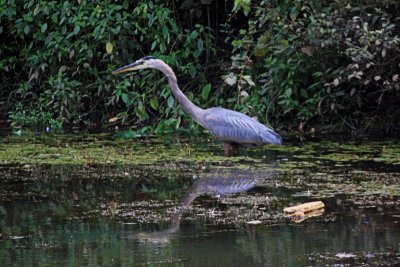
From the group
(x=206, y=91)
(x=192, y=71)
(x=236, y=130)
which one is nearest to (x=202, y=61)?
(x=192, y=71)

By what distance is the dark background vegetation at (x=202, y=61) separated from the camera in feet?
32.4

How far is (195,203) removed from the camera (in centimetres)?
645

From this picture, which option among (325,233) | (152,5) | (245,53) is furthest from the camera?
(152,5)

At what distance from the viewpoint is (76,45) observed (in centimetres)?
1154

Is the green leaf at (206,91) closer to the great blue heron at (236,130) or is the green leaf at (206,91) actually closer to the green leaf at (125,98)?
the green leaf at (125,98)

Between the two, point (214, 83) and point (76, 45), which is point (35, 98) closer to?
point (76, 45)

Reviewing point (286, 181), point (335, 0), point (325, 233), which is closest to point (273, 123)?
point (335, 0)

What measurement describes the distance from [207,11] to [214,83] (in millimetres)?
916

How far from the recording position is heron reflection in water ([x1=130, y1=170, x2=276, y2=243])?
21.0 ft

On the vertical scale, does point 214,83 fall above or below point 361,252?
above

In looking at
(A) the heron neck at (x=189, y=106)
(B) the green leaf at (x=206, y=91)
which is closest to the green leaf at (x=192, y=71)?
(B) the green leaf at (x=206, y=91)

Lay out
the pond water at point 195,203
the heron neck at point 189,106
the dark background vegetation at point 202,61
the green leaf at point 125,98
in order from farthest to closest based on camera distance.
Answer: the green leaf at point 125,98 < the dark background vegetation at point 202,61 < the heron neck at point 189,106 < the pond water at point 195,203

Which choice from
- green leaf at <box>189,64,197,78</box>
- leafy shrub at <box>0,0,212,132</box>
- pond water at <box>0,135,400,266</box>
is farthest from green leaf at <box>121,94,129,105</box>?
pond water at <box>0,135,400,266</box>

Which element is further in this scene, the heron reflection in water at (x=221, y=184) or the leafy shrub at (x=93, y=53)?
the leafy shrub at (x=93, y=53)
